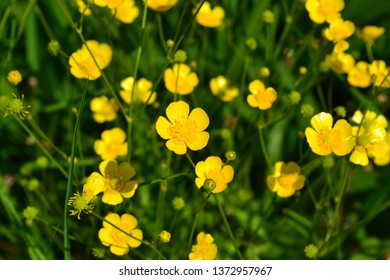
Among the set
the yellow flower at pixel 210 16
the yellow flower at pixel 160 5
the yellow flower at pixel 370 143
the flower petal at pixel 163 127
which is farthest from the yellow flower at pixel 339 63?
the flower petal at pixel 163 127

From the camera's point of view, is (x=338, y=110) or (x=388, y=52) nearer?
(x=338, y=110)

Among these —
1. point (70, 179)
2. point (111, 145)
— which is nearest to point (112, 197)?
point (70, 179)

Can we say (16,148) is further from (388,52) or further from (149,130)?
(388,52)

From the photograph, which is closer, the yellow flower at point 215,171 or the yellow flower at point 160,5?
the yellow flower at point 215,171

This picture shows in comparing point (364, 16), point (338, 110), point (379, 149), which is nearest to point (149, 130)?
point (338, 110)

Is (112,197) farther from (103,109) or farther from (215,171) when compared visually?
(103,109)

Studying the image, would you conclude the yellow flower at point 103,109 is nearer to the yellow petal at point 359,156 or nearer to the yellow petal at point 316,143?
the yellow petal at point 316,143
